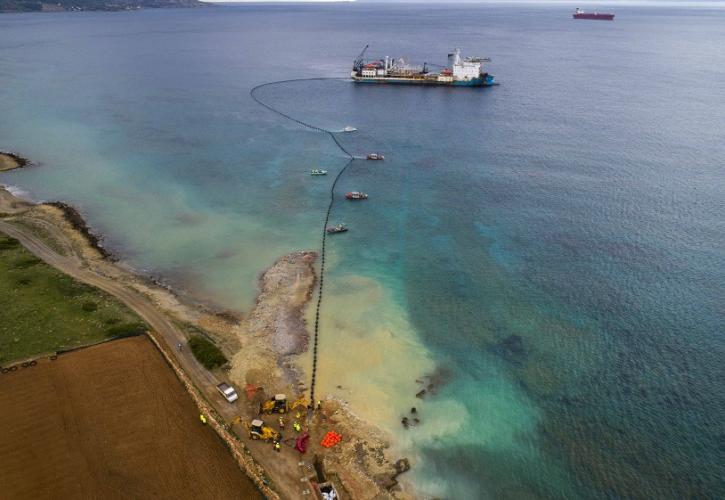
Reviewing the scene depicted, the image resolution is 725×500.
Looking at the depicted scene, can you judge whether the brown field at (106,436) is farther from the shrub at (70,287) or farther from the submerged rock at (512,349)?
the submerged rock at (512,349)

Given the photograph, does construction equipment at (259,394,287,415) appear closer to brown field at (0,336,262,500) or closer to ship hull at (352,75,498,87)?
brown field at (0,336,262,500)

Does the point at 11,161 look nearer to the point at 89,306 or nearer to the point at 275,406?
the point at 89,306

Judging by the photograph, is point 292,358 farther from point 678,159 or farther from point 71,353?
point 678,159

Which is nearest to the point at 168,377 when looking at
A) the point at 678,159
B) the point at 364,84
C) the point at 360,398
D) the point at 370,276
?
the point at 360,398

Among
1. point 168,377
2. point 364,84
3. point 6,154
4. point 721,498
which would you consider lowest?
point 721,498

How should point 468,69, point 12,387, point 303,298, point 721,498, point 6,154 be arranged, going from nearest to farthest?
1. point 721,498
2. point 12,387
3. point 303,298
4. point 6,154
5. point 468,69

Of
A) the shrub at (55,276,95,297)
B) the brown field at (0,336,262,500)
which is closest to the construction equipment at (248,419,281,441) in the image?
the brown field at (0,336,262,500)

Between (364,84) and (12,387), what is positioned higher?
(364,84)

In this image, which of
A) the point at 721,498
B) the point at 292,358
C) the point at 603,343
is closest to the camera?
the point at 721,498
